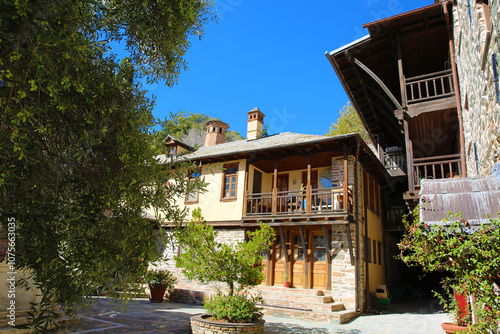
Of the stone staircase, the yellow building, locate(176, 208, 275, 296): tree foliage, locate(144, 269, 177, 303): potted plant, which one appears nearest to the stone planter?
locate(176, 208, 275, 296): tree foliage

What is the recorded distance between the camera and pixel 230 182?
13906 mm

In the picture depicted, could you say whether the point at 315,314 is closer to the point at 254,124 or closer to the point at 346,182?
the point at 346,182

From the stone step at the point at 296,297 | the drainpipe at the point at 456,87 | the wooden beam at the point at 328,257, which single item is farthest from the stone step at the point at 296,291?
the drainpipe at the point at 456,87

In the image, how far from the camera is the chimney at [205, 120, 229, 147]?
1968cm

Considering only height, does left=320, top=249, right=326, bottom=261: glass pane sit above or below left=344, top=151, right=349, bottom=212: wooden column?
below

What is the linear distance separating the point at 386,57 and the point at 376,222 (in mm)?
7024

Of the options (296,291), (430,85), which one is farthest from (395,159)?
(296,291)

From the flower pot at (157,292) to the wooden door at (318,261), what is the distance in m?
5.51

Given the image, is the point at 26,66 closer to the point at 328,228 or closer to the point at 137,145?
the point at 137,145

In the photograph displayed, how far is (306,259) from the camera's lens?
1191 centimetres

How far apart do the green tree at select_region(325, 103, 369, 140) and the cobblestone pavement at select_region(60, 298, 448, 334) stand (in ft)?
53.9

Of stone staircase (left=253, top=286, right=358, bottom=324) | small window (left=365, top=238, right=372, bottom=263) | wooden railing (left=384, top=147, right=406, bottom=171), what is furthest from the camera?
wooden railing (left=384, top=147, right=406, bottom=171)

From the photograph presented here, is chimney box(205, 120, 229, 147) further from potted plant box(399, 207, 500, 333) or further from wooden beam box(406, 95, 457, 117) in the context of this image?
potted plant box(399, 207, 500, 333)

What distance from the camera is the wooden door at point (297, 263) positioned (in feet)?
39.3
